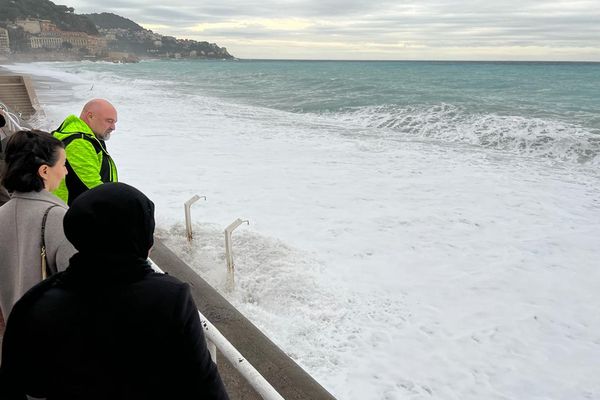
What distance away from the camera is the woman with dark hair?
187 centimetres

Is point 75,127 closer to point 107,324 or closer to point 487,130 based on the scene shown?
point 107,324

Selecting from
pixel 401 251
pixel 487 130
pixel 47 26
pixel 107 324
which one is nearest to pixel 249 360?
pixel 107 324

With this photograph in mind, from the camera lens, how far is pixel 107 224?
1194mm

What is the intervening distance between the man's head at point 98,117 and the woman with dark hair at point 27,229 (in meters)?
1.20

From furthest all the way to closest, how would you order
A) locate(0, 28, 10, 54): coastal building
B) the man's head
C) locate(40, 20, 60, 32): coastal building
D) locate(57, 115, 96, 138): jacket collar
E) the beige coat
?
1. locate(40, 20, 60, 32): coastal building
2. locate(0, 28, 10, 54): coastal building
3. the man's head
4. locate(57, 115, 96, 138): jacket collar
5. the beige coat

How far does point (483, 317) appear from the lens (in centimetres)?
477

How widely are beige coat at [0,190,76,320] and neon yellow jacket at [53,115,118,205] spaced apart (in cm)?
98

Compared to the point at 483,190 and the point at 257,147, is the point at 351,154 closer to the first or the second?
the point at 257,147

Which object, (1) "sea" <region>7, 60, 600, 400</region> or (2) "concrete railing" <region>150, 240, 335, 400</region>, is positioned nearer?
(2) "concrete railing" <region>150, 240, 335, 400</region>

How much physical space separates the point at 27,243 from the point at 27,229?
55 mm

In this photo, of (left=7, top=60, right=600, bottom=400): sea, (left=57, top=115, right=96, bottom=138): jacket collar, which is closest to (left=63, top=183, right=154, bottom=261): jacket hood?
(left=57, top=115, right=96, bottom=138): jacket collar

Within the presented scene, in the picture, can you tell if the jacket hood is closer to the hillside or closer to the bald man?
the bald man

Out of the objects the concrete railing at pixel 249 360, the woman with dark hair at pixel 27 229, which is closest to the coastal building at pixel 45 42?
the concrete railing at pixel 249 360

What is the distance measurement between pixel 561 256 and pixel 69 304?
6.44 m
